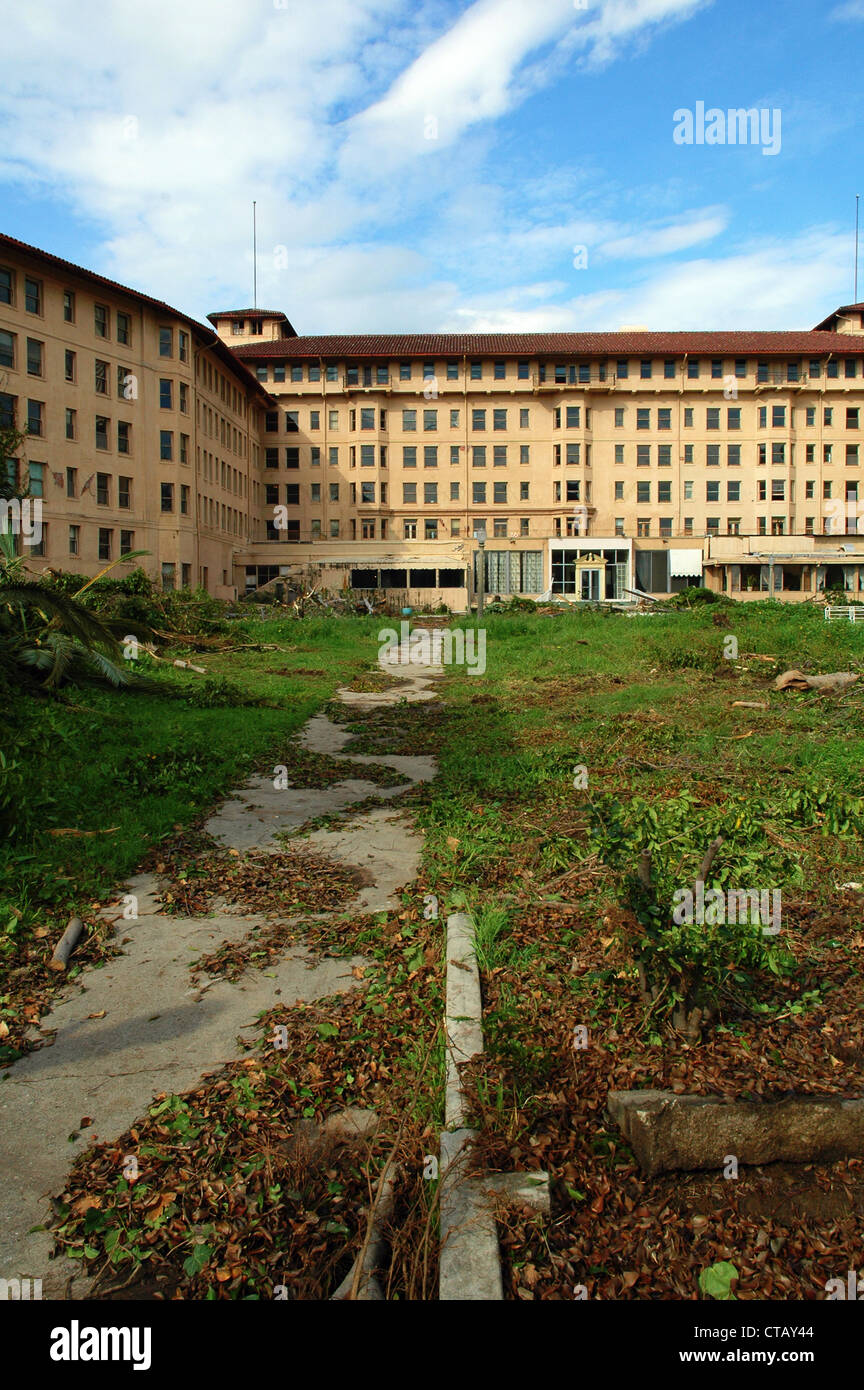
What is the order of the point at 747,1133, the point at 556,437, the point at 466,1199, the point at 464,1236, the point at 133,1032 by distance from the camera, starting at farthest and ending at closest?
1. the point at 556,437
2. the point at 133,1032
3. the point at 747,1133
4. the point at 466,1199
5. the point at 464,1236

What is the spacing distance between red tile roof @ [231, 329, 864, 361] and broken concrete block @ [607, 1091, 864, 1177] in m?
66.7

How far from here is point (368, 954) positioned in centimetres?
509

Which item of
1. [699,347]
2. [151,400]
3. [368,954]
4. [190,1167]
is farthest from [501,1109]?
[699,347]

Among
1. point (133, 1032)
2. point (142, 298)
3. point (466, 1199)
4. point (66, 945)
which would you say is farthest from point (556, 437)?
point (466, 1199)

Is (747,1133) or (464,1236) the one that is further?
(747,1133)

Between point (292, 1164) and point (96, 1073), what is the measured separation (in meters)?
1.25

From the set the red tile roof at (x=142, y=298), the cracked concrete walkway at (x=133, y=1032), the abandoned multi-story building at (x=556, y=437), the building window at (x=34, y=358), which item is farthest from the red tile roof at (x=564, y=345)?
the cracked concrete walkway at (x=133, y=1032)

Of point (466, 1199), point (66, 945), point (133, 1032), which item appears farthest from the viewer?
point (66, 945)

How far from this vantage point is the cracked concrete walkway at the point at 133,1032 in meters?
3.18

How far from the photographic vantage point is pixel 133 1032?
430 centimetres

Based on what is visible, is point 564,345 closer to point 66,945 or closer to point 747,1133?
point 66,945

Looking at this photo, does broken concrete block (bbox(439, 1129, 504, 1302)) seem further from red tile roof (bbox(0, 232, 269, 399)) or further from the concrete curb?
red tile roof (bbox(0, 232, 269, 399))

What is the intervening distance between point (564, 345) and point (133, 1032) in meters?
68.2

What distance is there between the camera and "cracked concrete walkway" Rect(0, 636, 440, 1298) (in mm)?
3180
